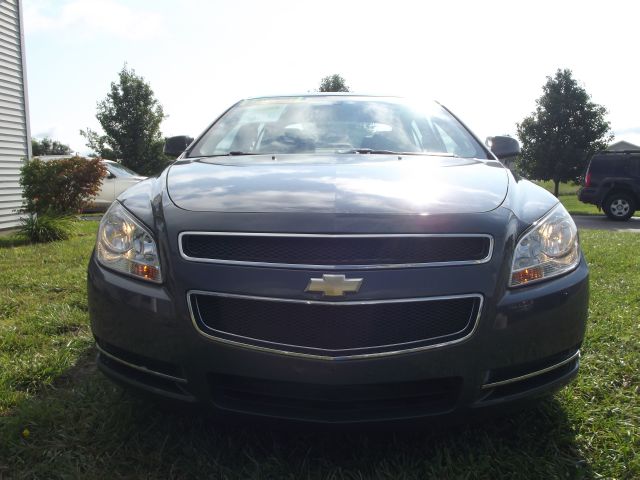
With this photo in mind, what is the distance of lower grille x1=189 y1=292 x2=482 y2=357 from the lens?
161 centimetres

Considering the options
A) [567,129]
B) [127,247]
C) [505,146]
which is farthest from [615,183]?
[127,247]

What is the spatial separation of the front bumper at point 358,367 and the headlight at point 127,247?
52 millimetres

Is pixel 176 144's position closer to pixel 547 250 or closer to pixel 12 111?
pixel 547 250

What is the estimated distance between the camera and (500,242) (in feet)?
5.72

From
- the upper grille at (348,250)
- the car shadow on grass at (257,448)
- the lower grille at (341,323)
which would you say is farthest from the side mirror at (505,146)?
the lower grille at (341,323)

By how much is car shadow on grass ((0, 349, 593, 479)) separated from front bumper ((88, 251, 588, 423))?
0.25 ft

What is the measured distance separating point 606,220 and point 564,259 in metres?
15.6

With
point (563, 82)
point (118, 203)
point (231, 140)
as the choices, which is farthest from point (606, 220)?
point (118, 203)

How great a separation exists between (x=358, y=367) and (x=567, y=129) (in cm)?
2735

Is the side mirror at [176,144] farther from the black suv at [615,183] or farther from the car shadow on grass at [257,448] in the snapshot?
the black suv at [615,183]

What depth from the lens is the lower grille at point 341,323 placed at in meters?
1.61

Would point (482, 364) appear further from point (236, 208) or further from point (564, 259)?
point (236, 208)

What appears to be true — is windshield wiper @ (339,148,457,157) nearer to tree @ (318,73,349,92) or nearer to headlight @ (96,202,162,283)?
headlight @ (96,202,162,283)

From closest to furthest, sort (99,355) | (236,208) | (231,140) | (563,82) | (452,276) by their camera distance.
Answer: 1. (452,276)
2. (236,208)
3. (99,355)
4. (231,140)
5. (563,82)
